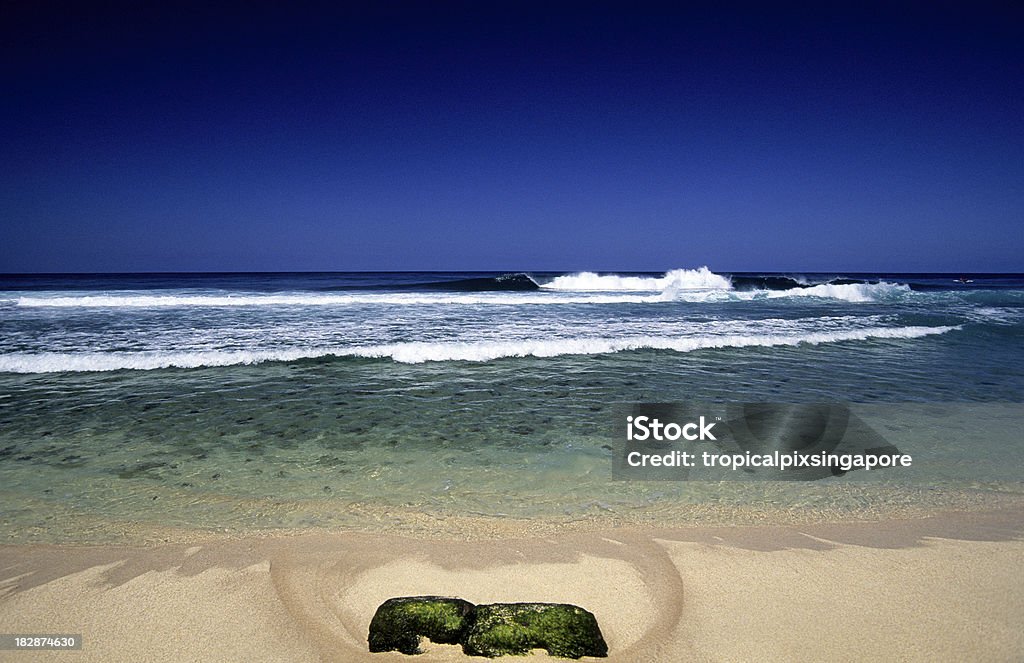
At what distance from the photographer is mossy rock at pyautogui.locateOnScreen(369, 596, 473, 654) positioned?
7.85ft

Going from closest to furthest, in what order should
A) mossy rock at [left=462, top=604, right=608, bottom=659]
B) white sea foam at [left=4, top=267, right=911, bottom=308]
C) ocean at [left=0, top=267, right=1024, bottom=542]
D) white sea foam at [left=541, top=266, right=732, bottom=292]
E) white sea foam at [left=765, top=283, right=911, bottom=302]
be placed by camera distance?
mossy rock at [left=462, top=604, right=608, bottom=659], ocean at [left=0, top=267, right=1024, bottom=542], white sea foam at [left=4, top=267, right=911, bottom=308], white sea foam at [left=765, top=283, right=911, bottom=302], white sea foam at [left=541, top=266, right=732, bottom=292]

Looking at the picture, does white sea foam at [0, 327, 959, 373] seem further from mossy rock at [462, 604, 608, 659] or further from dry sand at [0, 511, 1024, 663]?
mossy rock at [462, 604, 608, 659]

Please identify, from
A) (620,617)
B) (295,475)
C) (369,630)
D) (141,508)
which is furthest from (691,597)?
(141,508)

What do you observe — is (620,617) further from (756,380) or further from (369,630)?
(756,380)

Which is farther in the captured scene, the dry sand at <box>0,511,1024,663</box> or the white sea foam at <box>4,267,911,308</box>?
the white sea foam at <box>4,267,911,308</box>

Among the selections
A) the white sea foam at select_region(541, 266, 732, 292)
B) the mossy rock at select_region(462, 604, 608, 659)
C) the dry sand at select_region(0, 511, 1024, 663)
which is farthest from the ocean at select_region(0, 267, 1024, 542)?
the white sea foam at select_region(541, 266, 732, 292)

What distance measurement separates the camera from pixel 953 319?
1872cm

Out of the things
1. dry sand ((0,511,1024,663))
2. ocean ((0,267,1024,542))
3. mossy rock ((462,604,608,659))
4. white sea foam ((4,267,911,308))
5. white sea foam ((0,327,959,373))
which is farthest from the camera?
white sea foam ((4,267,911,308))

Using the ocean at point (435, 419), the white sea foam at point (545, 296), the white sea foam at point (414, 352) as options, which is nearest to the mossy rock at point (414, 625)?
the ocean at point (435, 419)

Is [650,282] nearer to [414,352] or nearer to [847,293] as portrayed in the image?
[847,293]

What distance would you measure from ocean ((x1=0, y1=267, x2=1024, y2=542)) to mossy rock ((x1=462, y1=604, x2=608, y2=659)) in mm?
1505

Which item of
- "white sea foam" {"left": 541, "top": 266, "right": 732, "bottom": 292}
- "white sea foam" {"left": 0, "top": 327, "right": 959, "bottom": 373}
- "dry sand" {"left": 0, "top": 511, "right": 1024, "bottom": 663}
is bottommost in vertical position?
"dry sand" {"left": 0, "top": 511, "right": 1024, "bottom": 663}

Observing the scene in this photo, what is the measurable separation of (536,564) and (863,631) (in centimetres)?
175

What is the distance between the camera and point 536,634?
2.36m
